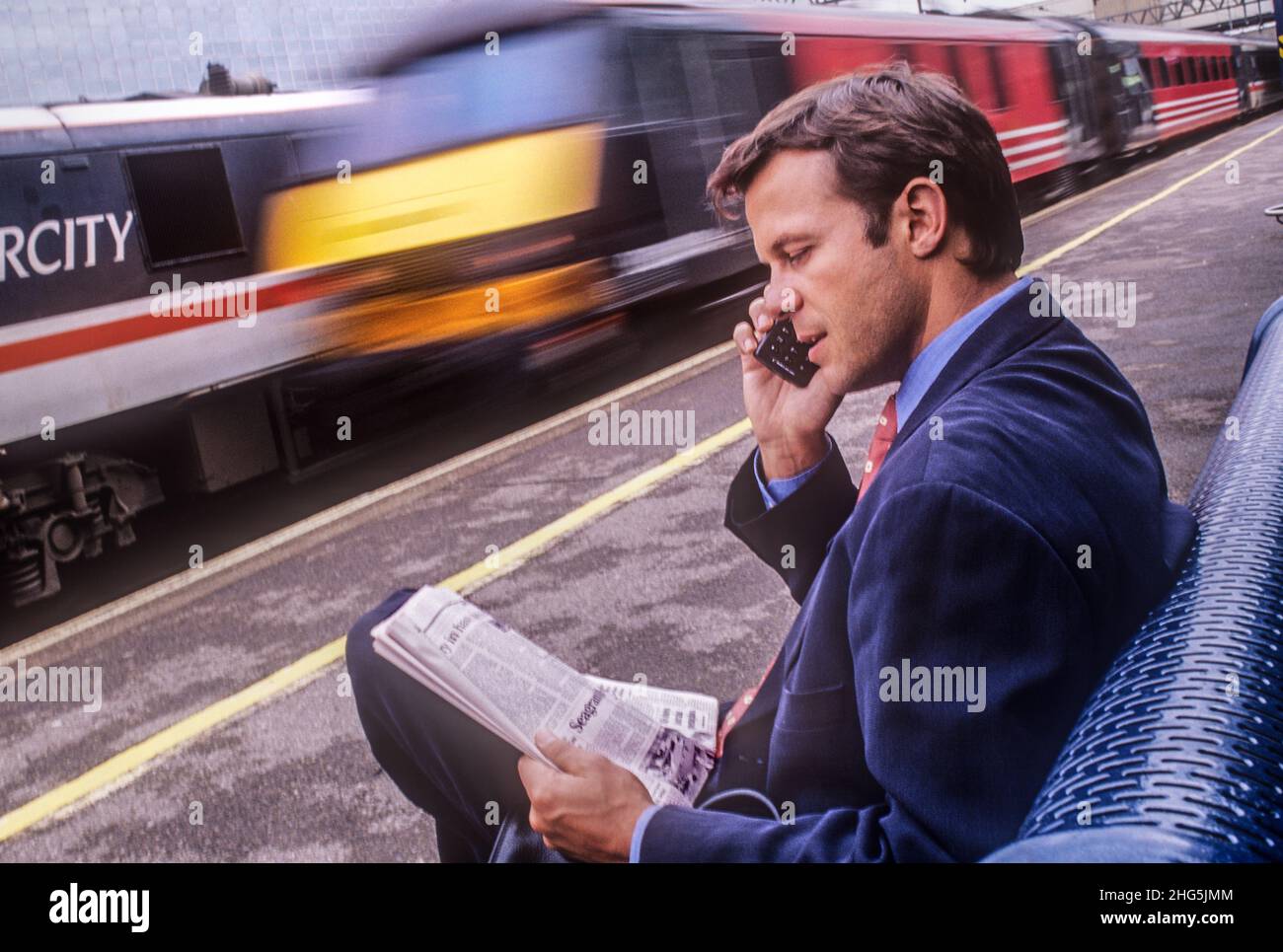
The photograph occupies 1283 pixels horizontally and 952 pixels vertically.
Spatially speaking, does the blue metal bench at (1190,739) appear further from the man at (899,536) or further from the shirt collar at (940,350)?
the shirt collar at (940,350)

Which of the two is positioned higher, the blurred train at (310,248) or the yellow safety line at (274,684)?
the blurred train at (310,248)

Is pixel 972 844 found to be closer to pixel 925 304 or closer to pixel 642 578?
pixel 925 304

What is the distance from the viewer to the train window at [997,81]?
16.5ft

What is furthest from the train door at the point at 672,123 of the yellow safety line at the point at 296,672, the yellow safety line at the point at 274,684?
the yellow safety line at the point at 274,684

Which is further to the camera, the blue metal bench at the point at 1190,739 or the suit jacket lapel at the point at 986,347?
the suit jacket lapel at the point at 986,347

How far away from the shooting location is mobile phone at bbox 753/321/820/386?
140 cm

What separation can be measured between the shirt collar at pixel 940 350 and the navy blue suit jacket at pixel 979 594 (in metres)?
0.02

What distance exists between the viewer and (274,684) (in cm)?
→ 296

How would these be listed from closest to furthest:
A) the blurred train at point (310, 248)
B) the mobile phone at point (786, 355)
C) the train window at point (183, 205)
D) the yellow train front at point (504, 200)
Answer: the mobile phone at point (786, 355) → the blurred train at point (310, 248) → the yellow train front at point (504, 200) → the train window at point (183, 205)

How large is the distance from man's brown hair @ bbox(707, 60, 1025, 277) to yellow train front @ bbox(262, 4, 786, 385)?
2900mm

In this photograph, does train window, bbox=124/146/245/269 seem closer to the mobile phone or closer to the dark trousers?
Result: the dark trousers

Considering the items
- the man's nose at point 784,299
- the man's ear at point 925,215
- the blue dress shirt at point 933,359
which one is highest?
the man's ear at point 925,215

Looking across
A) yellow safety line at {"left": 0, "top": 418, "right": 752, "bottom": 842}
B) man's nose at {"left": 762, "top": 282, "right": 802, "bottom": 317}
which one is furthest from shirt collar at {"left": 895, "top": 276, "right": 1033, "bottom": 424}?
yellow safety line at {"left": 0, "top": 418, "right": 752, "bottom": 842}

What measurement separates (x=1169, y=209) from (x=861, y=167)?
237 inches
